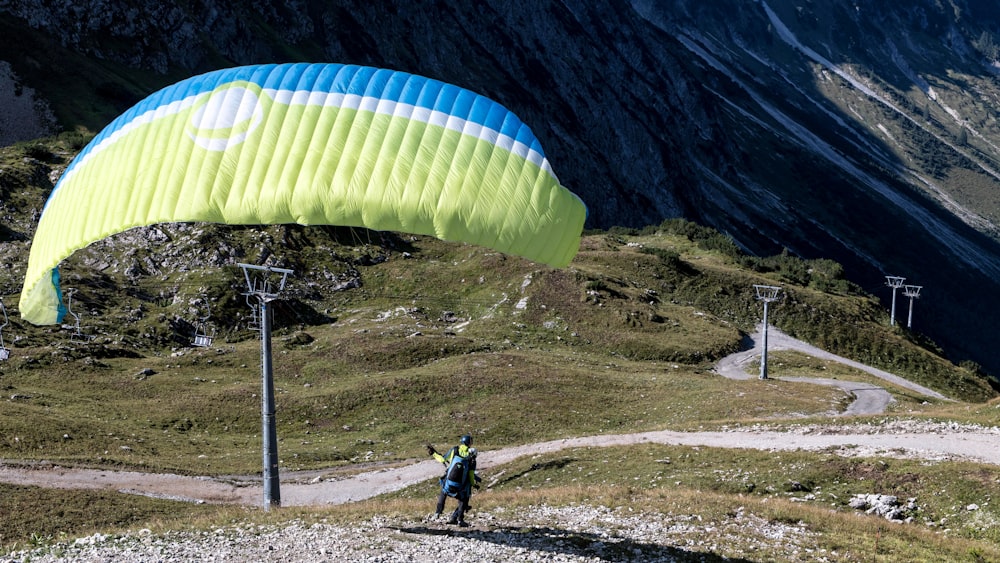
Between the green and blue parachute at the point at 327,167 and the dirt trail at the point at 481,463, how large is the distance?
37.4 feet

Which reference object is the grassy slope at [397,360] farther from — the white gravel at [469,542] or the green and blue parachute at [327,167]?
the green and blue parachute at [327,167]

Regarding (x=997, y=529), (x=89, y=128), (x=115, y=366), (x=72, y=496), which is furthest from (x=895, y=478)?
(x=89, y=128)

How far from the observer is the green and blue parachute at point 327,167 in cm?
1548

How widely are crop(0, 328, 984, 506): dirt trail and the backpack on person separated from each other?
1150cm

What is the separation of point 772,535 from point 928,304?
180m

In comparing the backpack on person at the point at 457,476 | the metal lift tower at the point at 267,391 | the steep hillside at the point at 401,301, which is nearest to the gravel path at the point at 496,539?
the backpack on person at the point at 457,476

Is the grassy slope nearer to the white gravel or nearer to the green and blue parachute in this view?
the white gravel

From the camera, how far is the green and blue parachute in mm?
15477

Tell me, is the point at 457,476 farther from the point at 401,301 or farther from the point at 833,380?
the point at 401,301

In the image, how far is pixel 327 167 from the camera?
16.0 meters

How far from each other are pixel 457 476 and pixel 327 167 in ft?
20.8

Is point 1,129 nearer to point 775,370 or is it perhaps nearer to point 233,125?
point 775,370

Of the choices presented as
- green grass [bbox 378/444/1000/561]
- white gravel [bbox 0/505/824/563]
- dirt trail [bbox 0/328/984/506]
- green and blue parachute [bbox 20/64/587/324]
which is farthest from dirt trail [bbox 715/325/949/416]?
green and blue parachute [bbox 20/64/587/324]

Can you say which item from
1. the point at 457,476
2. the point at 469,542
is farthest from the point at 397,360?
the point at 469,542
